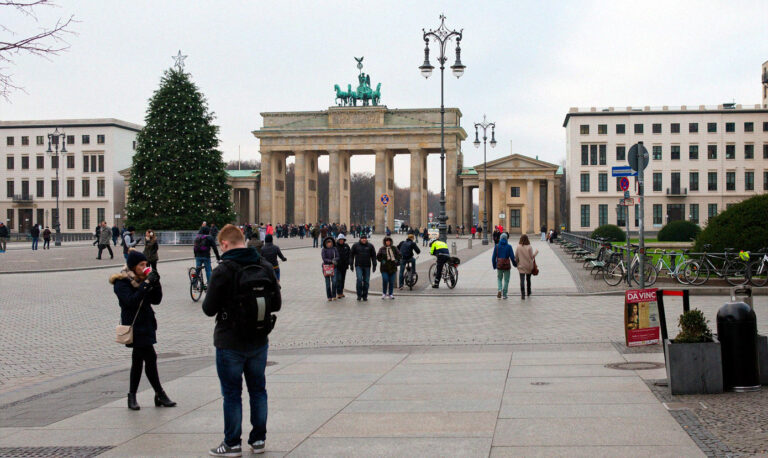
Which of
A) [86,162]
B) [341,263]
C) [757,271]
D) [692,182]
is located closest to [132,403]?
[341,263]

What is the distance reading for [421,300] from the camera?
69.7 ft

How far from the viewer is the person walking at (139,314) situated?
8281 mm

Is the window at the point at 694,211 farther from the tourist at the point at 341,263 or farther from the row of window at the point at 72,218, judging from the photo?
the tourist at the point at 341,263

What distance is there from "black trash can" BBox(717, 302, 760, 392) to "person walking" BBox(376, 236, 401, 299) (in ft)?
43.8

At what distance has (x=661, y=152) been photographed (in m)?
97.2

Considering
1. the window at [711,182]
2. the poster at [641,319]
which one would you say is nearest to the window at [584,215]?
the window at [711,182]

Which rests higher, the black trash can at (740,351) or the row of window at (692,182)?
the row of window at (692,182)

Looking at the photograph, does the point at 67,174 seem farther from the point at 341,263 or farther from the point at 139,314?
the point at 139,314

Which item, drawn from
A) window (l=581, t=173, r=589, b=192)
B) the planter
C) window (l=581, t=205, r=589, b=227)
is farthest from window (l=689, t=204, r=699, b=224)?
the planter

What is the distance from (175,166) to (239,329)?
59209 millimetres

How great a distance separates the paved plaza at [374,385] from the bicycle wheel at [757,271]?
273cm

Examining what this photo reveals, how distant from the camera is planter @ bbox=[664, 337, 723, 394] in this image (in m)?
8.07

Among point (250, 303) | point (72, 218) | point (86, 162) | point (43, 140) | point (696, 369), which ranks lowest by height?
point (696, 369)

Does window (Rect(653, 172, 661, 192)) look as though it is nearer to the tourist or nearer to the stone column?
the stone column
